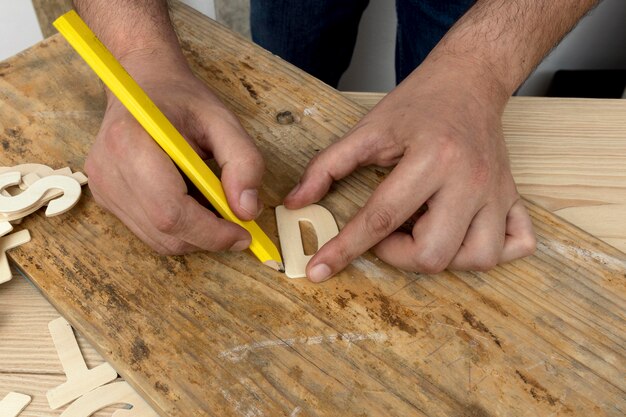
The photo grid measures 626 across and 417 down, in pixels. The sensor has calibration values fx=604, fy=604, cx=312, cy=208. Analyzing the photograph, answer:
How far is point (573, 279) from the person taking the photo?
33.7 inches

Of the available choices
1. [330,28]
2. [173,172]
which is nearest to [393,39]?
[330,28]

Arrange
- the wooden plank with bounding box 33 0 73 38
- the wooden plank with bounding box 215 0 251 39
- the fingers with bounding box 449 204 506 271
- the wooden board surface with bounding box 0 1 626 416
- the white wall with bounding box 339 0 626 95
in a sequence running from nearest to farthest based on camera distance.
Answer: the wooden board surface with bounding box 0 1 626 416 → the fingers with bounding box 449 204 506 271 → the wooden plank with bounding box 33 0 73 38 → the white wall with bounding box 339 0 626 95 → the wooden plank with bounding box 215 0 251 39

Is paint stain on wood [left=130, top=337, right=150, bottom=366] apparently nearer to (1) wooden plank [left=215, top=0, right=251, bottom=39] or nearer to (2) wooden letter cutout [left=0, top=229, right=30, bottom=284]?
(2) wooden letter cutout [left=0, top=229, right=30, bottom=284]

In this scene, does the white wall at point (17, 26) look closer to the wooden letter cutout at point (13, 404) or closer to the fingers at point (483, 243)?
the wooden letter cutout at point (13, 404)

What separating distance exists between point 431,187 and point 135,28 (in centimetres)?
59

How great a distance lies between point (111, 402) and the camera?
76 cm

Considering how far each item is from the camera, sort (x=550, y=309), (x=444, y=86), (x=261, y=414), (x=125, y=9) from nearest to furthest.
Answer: (x=261, y=414) → (x=550, y=309) → (x=444, y=86) → (x=125, y=9)

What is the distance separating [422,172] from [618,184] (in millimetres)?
399

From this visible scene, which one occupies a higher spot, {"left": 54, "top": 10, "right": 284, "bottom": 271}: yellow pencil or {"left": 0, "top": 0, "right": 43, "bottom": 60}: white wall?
{"left": 54, "top": 10, "right": 284, "bottom": 271}: yellow pencil

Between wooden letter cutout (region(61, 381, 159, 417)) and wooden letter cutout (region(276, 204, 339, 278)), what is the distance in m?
0.25

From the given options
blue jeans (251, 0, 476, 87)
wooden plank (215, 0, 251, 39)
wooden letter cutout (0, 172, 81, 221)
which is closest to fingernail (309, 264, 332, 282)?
wooden letter cutout (0, 172, 81, 221)

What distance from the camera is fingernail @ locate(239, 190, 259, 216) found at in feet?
2.70

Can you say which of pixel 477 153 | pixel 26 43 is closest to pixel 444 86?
pixel 477 153

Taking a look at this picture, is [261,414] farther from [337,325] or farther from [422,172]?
[422,172]
